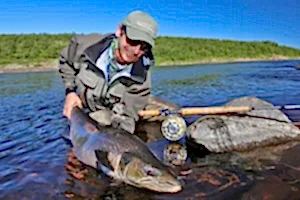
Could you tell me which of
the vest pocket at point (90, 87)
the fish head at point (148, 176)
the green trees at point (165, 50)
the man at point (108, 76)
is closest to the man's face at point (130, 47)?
the man at point (108, 76)

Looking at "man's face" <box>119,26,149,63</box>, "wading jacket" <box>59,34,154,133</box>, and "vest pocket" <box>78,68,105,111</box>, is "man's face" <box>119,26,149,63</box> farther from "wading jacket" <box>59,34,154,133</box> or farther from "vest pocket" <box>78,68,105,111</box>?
"vest pocket" <box>78,68,105,111</box>

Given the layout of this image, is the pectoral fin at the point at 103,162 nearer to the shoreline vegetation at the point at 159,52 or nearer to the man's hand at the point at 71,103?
the man's hand at the point at 71,103

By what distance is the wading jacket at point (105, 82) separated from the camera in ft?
15.6

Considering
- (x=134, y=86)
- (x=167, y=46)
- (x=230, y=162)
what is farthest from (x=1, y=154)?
(x=167, y=46)

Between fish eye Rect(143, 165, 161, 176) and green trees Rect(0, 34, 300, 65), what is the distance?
3969 centimetres

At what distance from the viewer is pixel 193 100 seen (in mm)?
9484

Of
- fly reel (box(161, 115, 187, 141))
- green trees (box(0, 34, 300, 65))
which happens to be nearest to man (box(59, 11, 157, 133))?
fly reel (box(161, 115, 187, 141))

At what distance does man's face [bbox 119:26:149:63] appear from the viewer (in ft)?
13.0

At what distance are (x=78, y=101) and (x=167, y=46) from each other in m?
52.9

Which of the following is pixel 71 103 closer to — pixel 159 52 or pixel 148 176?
pixel 148 176

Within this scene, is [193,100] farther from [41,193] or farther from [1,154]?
[41,193]

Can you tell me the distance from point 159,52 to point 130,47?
49.4 m

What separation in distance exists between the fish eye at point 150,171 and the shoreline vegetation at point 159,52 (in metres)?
35.9

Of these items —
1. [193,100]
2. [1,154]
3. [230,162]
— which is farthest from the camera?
[193,100]
